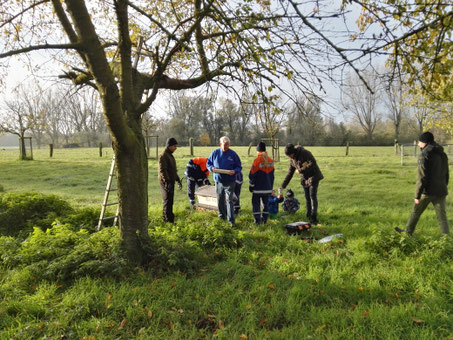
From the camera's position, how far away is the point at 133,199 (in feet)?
15.1

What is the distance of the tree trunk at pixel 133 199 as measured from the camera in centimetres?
449

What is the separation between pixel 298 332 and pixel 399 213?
Result: 20.2 ft

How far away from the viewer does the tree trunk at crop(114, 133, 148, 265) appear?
14.7 feet

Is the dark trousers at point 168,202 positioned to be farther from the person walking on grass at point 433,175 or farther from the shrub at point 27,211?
the person walking on grass at point 433,175

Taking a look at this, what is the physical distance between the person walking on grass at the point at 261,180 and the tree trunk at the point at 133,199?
9.92 ft

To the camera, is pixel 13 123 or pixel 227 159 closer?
pixel 227 159

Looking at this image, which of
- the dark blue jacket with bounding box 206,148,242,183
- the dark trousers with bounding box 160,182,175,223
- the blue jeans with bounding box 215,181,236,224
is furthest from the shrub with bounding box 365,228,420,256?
the dark trousers with bounding box 160,182,175,223

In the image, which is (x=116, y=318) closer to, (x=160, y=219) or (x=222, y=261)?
(x=222, y=261)

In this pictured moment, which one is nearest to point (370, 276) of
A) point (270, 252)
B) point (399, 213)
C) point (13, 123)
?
point (270, 252)

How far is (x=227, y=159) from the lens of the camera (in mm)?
6758

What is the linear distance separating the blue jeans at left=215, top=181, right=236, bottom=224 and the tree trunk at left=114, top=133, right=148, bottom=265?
240 centimetres

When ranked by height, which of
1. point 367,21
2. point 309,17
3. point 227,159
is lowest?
point 227,159

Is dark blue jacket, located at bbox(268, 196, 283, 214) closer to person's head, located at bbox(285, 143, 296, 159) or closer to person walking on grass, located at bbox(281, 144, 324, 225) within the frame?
person walking on grass, located at bbox(281, 144, 324, 225)

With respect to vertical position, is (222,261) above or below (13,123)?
below
